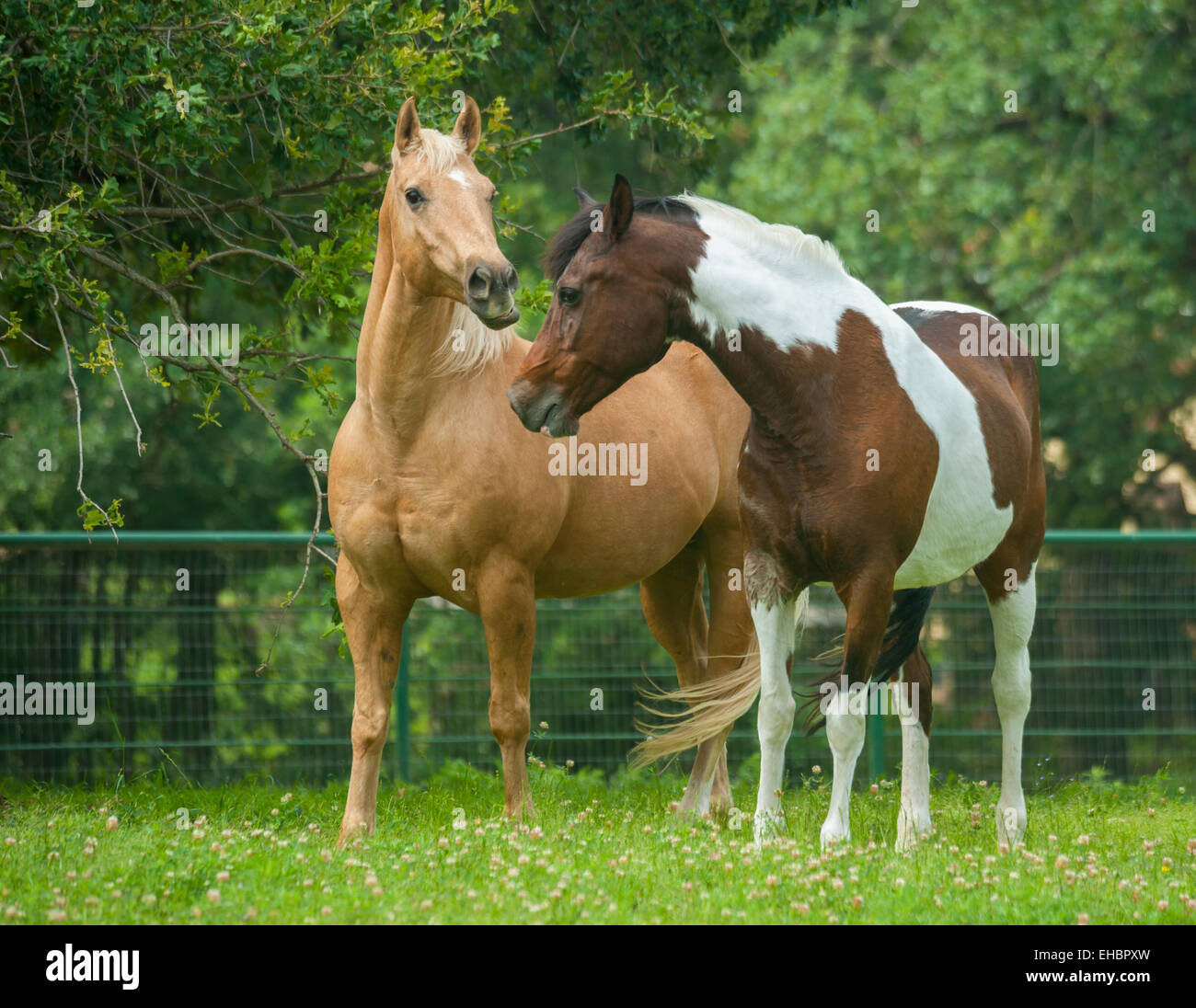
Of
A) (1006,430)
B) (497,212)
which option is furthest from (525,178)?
(1006,430)

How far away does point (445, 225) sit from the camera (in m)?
5.61

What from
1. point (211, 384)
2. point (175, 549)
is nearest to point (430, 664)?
point (175, 549)

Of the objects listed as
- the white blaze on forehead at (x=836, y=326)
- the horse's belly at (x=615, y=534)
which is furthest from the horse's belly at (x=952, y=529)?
the horse's belly at (x=615, y=534)

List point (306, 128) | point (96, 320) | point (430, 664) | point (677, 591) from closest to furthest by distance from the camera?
point (96, 320) → point (306, 128) → point (677, 591) → point (430, 664)

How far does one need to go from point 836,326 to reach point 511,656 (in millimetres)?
1949

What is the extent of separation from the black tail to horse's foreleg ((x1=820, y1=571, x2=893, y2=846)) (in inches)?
22.8

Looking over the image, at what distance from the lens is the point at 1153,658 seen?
34.1 feet

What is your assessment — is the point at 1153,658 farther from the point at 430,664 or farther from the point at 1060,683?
the point at 430,664

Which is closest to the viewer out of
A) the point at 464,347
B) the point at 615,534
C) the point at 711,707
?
the point at 464,347

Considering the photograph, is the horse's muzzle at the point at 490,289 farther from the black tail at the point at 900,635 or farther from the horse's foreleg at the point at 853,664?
the black tail at the point at 900,635

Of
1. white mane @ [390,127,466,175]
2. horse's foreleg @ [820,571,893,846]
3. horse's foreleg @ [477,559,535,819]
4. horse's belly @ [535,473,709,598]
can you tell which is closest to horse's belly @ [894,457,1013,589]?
horse's foreleg @ [820,571,893,846]

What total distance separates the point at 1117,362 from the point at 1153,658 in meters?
5.64

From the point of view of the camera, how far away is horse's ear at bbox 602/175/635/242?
5.25 metres

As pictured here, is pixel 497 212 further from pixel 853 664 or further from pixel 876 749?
pixel 876 749
